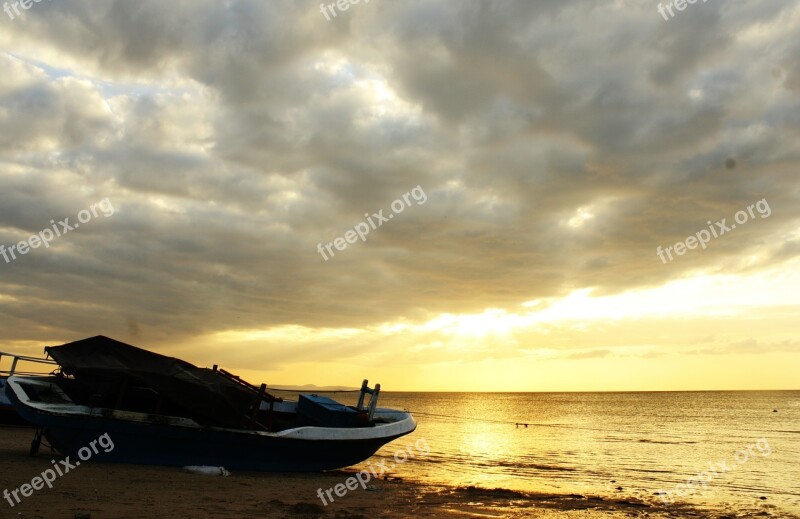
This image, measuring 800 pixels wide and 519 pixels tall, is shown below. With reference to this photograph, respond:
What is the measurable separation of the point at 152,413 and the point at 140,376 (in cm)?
112

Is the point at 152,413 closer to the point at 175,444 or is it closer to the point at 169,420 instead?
the point at 169,420

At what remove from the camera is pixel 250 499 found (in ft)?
37.5

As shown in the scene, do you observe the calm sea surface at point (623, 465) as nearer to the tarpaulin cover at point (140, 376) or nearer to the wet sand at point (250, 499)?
the wet sand at point (250, 499)

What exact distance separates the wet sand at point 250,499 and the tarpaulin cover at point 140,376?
64.0 inches

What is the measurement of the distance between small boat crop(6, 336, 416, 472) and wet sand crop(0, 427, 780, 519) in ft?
1.81

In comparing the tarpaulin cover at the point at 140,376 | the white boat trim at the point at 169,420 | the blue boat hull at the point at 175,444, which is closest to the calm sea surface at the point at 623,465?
the white boat trim at the point at 169,420

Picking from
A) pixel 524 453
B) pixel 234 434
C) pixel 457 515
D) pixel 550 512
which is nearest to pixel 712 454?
pixel 524 453

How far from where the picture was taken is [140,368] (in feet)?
46.5

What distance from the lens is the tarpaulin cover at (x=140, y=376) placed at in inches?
550

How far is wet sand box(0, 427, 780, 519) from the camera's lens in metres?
9.63

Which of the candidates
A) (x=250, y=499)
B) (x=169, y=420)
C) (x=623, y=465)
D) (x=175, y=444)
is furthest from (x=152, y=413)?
(x=623, y=465)

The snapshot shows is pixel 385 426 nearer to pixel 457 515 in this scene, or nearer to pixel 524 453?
pixel 457 515

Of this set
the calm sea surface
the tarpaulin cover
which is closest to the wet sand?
the tarpaulin cover

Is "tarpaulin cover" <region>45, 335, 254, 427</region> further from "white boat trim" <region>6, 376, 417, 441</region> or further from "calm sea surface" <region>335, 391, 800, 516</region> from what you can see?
"calm sea surface" <region>335, 391, 800, 516</region>
